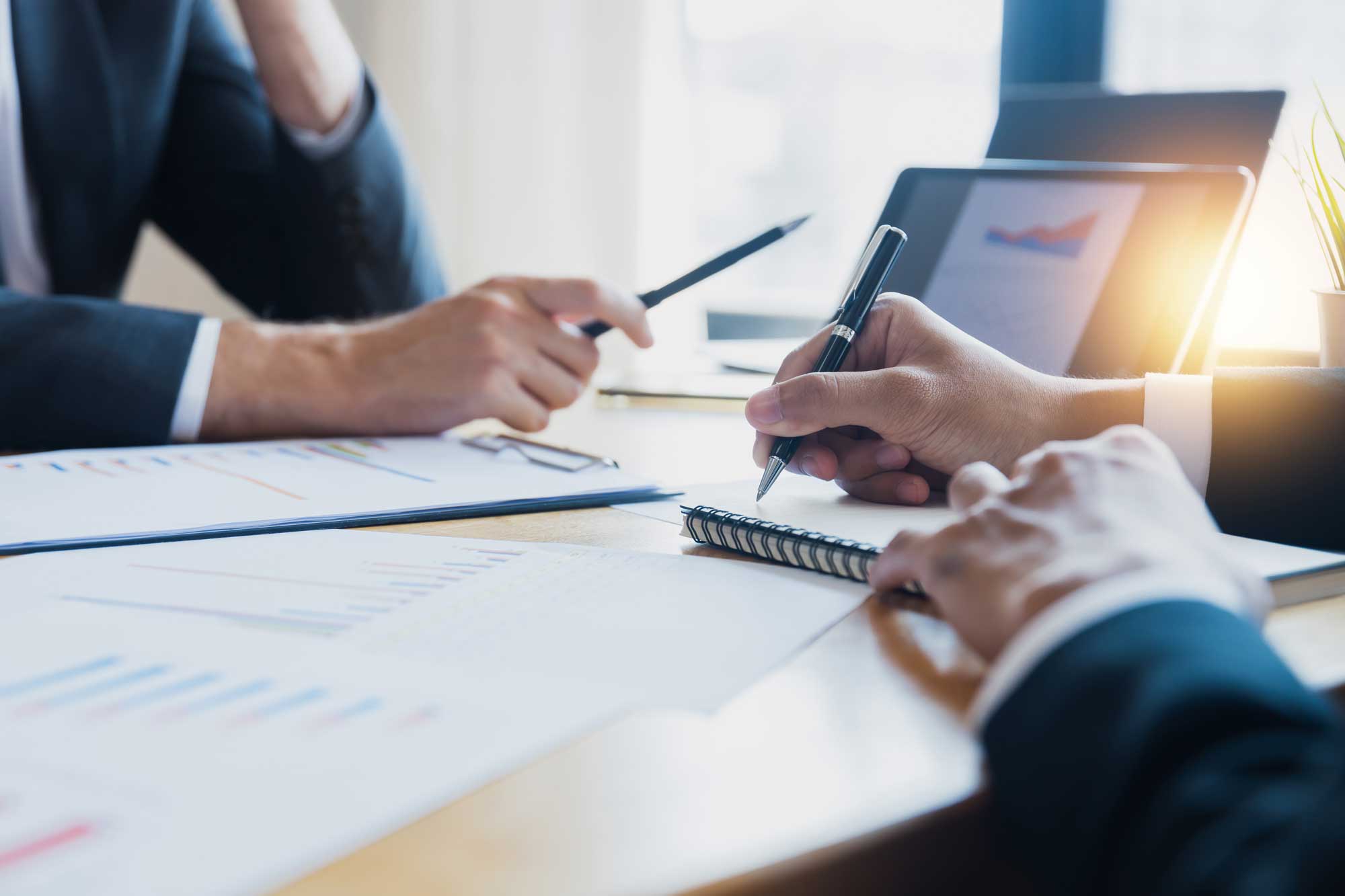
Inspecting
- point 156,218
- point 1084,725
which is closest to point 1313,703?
point 1084,725

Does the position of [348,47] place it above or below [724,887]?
above

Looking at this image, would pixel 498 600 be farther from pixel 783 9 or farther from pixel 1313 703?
pixel 783 9

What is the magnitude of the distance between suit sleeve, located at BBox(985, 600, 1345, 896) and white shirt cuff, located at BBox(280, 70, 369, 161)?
1.08m

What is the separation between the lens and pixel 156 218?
57.7 inches

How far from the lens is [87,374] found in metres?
0.78

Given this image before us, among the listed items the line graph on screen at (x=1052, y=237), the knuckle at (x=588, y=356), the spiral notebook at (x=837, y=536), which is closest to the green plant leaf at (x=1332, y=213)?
the line graph on screen at (x=1052, y=237)

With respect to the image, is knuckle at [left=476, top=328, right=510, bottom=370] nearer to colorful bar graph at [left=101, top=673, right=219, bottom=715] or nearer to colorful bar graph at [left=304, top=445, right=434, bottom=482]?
colorful bar graph at [left=304, top=445, right=434, bottom=482]

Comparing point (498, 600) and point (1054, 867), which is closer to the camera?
point (1054, 867)

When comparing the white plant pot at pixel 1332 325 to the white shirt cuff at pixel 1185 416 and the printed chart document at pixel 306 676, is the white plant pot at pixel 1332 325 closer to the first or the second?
the white shirt cuff at pixel 1185 416

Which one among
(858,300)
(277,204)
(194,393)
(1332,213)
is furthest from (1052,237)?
(277,204)

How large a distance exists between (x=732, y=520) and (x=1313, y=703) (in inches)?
11.3

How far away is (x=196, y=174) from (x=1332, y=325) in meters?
1.23

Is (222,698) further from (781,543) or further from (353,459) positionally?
(353,459)

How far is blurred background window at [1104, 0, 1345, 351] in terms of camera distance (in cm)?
103
